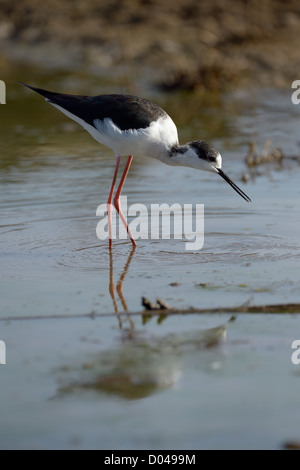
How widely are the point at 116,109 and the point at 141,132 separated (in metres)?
0.29

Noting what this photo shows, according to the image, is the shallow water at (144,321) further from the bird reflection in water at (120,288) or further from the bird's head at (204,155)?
the bird's head at (204,155)

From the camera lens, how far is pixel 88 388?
3.68m

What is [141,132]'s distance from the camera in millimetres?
6203

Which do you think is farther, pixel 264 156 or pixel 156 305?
pixel 264 156

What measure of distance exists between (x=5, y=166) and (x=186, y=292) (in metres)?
4.14

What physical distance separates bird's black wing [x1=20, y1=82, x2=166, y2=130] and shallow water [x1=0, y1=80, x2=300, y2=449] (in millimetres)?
797

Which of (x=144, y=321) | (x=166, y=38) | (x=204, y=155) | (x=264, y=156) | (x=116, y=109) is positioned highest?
(x=166, y=38)

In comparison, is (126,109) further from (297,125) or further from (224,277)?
(297,125)

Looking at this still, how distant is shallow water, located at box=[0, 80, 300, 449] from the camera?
11.1 feet

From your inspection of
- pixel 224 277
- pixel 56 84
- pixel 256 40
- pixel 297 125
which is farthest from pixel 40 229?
pixel 256 40

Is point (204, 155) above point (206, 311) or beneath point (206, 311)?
above

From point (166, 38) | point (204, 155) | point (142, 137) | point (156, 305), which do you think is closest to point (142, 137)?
point (142, 137)

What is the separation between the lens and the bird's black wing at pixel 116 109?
6.20 m

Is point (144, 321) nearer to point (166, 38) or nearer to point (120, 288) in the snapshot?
point (120, 288)
